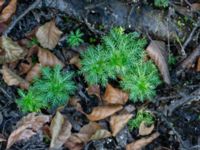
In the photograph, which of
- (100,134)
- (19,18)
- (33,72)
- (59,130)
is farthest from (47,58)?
(100,134)

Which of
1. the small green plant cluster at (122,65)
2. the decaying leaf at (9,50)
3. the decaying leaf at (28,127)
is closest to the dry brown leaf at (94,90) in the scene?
the small green plant cluster at (122,65)

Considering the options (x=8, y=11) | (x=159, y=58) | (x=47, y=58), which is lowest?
(x=159, y=58)

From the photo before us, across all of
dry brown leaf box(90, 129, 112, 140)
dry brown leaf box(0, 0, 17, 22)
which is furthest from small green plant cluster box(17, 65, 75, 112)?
dry brown leaf box(0, 0, 17, 22)

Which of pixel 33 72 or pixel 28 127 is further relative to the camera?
pixel 33 72

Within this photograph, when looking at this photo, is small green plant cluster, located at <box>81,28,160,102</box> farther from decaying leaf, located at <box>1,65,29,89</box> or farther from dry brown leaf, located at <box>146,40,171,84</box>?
Result: decaying leaf, located at <box>1,65,29,89</box>

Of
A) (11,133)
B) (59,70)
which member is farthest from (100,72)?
(11,133)

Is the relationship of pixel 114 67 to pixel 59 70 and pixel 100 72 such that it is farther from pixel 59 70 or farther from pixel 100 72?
pixel 59 70

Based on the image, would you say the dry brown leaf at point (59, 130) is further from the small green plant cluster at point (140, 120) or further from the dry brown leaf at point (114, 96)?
the small green plant cluster at point (140, 120)

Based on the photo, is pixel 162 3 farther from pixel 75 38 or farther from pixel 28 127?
pixel 28 127
